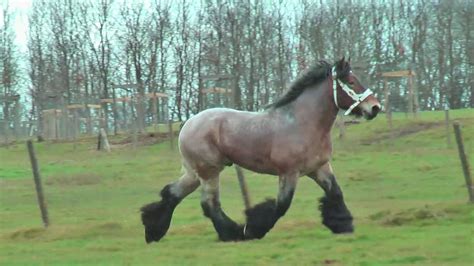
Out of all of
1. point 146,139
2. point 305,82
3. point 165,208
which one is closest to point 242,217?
point 165,208

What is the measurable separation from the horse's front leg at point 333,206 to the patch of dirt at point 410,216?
5.17ft

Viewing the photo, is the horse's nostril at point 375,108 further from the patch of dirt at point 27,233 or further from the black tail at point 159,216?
the patch of dirt at point 27,233

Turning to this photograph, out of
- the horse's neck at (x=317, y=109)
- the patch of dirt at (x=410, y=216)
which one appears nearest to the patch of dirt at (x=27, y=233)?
the horse's neck at (x=317, y=109)

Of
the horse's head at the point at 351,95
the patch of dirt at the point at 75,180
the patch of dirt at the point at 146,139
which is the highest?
the horse's head at the point at 351,95

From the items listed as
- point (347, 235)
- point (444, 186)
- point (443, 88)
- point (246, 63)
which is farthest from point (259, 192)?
point (443, 88)

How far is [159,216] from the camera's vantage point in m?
13.2

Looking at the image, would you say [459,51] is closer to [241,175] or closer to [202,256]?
[241,175]

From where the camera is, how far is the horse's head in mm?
12195

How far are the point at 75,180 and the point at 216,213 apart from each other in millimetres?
15417

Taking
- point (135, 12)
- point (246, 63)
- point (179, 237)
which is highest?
point (135, 12)

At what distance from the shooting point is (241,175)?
15.4 metres

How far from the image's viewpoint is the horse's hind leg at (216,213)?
12.7 meters

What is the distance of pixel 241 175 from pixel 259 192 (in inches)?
252

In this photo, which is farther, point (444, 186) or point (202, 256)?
point (444, 186)
